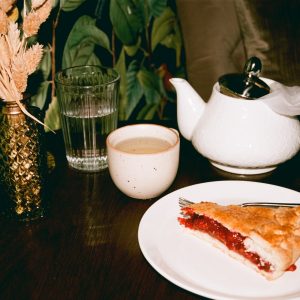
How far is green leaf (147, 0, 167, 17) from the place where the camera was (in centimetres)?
170

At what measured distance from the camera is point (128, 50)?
5.52 ft

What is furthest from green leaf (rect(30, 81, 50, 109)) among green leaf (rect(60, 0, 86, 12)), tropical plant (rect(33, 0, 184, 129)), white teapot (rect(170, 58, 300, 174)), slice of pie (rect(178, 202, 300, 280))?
slice of pie (rect(178, 202, 300, 280))

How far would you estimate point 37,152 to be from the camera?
2.93 ft

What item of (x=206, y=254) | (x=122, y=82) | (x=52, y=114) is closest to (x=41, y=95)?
(x=52, y=114)

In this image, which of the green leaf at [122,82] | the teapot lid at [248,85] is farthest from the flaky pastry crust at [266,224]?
the green leaf at [122,82]

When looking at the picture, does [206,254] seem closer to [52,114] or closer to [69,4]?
[52,114]

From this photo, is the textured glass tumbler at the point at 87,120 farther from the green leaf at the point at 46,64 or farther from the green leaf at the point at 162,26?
the green leaf at the point at 162,26

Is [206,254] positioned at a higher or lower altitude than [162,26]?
lower

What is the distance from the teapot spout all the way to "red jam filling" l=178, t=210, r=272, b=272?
10.4 inches

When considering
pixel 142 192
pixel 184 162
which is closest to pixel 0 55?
pixel 142 192

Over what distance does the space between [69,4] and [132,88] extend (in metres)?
0.43

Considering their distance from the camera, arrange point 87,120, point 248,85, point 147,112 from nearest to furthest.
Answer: point 248,85
point 87,120
point 147,112

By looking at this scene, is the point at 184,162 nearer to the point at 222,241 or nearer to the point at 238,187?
the point at 238,187

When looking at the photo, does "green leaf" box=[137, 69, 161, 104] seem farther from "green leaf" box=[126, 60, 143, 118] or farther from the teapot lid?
the teapot lid
